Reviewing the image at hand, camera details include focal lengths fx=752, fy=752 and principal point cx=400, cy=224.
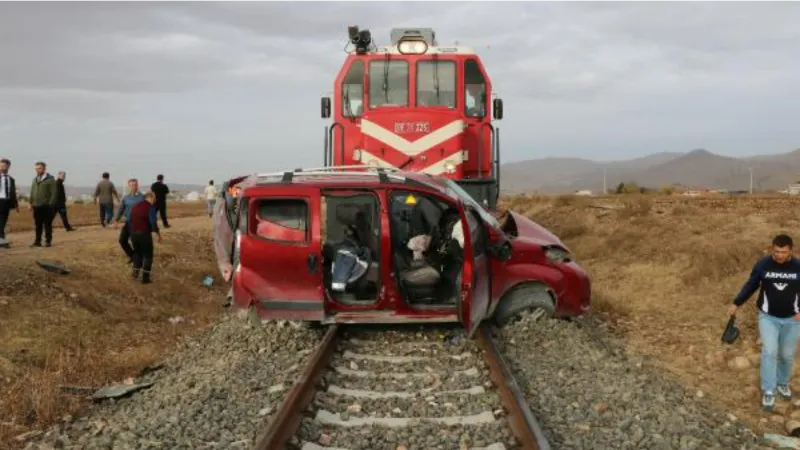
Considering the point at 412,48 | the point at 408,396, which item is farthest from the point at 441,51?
the point at 408,396

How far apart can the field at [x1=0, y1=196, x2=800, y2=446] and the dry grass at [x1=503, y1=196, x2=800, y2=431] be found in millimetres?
25

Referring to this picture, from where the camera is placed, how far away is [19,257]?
13680 millimetres

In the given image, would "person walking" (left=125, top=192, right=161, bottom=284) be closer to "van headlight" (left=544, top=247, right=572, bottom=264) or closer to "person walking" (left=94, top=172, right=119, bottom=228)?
"van headlight" (left=544, top=247, right=572, bottom=264)

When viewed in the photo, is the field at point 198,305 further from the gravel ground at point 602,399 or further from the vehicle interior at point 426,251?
the vehicle interior at point 426,251

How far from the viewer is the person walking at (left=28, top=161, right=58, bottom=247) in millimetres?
15945

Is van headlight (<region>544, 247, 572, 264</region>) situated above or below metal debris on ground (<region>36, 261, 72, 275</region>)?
above

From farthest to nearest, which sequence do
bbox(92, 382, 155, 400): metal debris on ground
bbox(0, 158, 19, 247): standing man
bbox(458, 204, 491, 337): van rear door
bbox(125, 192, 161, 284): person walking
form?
bbox(0, 158, 19, 247): standing man, bbox(125, 192, 161, 284): person walking, bbox(458, 204, 491, 337): van rear door, bbox(92, 382, 155, 400): metal debris on ground

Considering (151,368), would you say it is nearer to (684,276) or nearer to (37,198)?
(684,276)

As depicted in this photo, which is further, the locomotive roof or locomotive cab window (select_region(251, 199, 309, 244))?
the locomotive roof

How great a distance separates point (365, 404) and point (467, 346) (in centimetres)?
209

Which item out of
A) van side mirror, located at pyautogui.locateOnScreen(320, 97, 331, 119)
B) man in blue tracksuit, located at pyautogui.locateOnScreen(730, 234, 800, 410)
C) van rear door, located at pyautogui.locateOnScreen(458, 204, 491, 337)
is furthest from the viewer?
van side mirror, located at pyautogui.locateOnScreen(320, 97, 331, 119)

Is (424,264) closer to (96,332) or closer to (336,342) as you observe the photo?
(336,342)

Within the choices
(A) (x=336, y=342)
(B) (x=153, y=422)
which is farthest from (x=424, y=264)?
(B) (x=153, y=422)

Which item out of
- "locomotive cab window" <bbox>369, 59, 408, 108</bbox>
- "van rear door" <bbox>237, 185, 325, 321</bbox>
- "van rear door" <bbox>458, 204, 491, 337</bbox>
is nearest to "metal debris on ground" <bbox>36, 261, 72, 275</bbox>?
"locomotive cab window" <bbox>369, 59, 408, 108</bbox>
